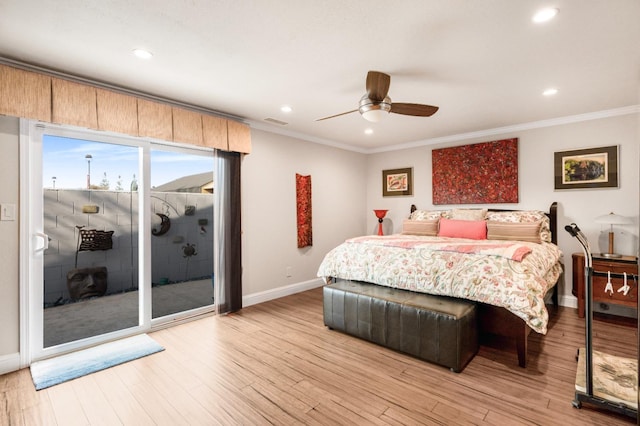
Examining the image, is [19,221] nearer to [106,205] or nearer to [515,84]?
[106,205]

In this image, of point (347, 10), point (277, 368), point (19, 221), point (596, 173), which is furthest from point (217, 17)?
point (596, 173)

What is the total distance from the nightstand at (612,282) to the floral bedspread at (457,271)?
0.26 m

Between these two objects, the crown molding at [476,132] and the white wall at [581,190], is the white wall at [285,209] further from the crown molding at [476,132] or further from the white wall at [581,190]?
the white wall at [581,190]

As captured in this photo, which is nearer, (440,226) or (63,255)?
(63,255)

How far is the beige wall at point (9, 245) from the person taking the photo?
245 cm

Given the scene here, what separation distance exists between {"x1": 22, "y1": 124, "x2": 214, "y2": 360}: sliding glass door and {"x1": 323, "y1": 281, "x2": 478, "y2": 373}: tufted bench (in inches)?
74.4

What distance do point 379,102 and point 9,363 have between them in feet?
12.3

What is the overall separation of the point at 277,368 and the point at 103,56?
2.84 m

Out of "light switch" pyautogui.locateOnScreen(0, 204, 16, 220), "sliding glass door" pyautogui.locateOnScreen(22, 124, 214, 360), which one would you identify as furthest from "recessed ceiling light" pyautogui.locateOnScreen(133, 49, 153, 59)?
"light switch" pyautogui.locateOnScreen(0, 204, 16, 220)

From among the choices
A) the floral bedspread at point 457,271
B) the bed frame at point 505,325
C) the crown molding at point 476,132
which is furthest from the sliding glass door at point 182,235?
the bed frame at point 505,325

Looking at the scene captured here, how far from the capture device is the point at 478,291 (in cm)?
255

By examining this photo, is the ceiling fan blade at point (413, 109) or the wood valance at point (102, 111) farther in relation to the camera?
the ceiling fan blade at point (413, 109)

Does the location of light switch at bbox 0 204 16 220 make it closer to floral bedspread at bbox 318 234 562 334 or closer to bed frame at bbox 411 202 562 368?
floral bedspread at bbox 318 234 562 334

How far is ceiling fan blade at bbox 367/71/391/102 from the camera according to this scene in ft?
7.84
